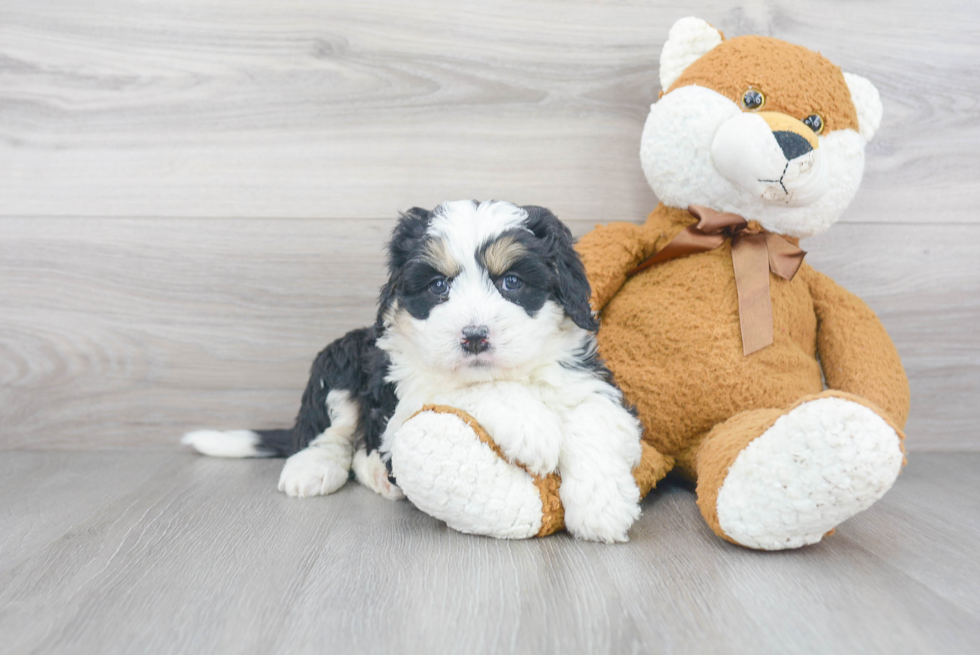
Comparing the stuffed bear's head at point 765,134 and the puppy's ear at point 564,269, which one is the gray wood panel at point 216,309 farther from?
the puppy's ear at point 564,269

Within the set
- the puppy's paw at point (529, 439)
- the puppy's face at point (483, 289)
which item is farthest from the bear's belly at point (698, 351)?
the puppy's paw at point (529, 439)

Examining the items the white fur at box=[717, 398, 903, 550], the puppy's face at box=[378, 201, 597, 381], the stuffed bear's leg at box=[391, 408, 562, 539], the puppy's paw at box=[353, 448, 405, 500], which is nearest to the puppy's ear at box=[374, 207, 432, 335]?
the puppy's face at box=[378, 201, 597, 381]

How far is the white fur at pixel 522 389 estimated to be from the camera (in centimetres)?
117

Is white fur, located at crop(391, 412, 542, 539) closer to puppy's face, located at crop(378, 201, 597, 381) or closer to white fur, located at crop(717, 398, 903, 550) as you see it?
puppy's face, located at crop(378, 201, 597, 381)

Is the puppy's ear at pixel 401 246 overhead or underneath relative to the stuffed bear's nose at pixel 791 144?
underneath

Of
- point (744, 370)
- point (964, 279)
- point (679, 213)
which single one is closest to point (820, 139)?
point (679, 213)

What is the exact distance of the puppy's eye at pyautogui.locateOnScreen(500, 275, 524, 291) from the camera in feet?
4.04

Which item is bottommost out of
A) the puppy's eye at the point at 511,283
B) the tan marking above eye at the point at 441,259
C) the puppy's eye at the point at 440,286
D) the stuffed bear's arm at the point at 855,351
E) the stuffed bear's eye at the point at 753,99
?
the stuffed bear's arm at the point at 855,351

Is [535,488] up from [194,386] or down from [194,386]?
up

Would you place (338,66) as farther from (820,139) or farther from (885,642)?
(885,642)

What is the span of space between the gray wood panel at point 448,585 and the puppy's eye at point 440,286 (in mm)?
447

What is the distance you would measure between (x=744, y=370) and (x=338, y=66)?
1.33 metres

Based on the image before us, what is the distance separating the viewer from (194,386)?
1931 millimetres

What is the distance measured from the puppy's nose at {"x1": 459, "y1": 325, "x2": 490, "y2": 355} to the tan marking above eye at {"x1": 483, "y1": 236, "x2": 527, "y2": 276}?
121 millimetres
